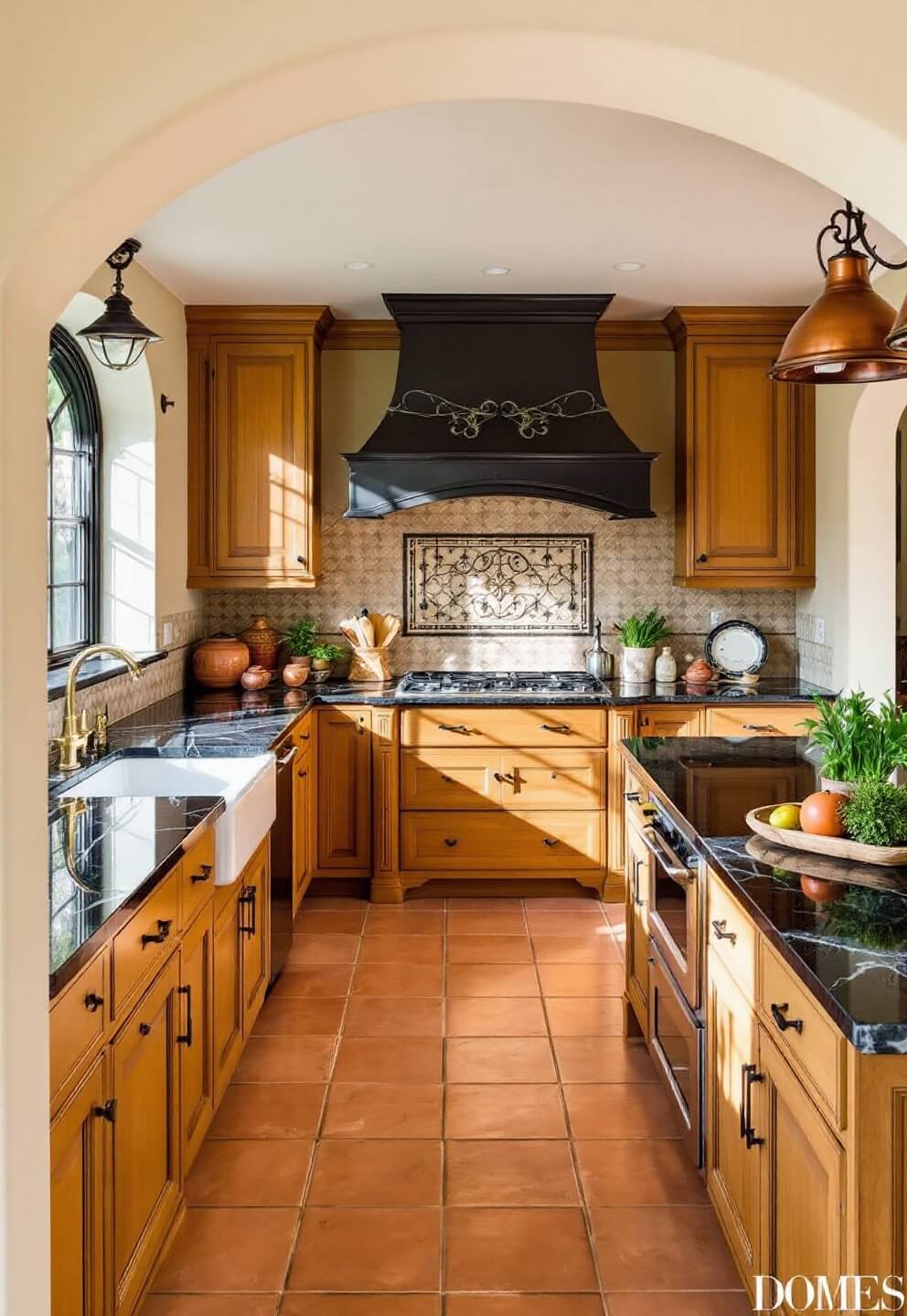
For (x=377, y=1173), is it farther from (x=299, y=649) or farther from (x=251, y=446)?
(x=251, y=446)

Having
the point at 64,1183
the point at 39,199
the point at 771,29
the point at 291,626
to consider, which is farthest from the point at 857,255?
the point at 291,626

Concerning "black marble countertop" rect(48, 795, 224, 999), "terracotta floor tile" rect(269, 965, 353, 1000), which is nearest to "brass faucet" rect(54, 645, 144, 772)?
"black marble countertop" rect(48, 795, 224, 999)

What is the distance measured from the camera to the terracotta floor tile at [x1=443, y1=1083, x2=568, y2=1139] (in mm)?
3123

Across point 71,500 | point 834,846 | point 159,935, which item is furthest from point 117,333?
point 834,846

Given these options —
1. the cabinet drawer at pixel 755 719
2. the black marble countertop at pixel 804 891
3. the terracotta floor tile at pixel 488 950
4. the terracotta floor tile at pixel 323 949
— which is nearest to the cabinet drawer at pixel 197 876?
the black marble countertop at pixel 804 891

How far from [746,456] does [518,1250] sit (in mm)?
Answer: 3862

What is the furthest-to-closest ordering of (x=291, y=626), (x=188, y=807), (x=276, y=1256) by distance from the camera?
(x=291, y=626) → (x=188, y=807) → (x=276, y=1256)

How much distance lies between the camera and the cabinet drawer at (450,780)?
521cm

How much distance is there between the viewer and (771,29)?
1555 mm

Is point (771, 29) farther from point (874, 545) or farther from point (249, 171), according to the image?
point (874, 545)

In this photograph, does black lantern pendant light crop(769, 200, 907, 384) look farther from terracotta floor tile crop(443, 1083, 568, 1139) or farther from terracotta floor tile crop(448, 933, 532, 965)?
terracotta floor tile crop(448, 933, 532, 965)

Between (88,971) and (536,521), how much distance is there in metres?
4.24

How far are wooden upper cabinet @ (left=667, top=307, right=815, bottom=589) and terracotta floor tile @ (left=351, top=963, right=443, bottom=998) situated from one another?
2343mm

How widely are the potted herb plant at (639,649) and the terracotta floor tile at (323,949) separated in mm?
1842
